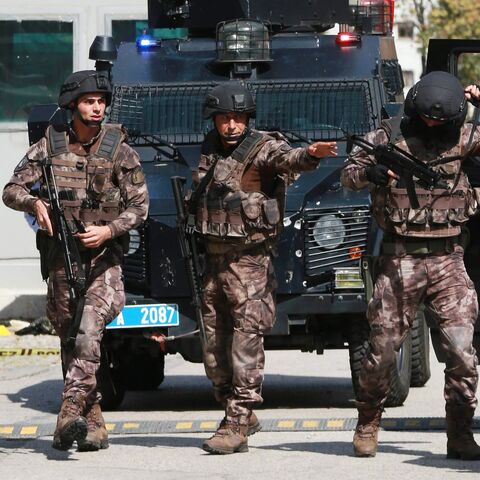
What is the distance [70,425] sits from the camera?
27.2ft

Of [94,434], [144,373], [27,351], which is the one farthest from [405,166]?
[27,351]

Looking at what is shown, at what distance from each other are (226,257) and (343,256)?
1.76 metres

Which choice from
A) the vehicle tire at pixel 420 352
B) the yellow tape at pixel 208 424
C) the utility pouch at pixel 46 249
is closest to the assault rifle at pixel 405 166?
the utility pouch at pixel 46 249

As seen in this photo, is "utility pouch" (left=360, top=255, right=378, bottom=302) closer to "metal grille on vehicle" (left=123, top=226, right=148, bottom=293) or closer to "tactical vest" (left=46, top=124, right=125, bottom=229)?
"tactical vest" (left=46, top=124, right=125, bottom=229)

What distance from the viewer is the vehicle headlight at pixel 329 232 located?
10484 millimetres

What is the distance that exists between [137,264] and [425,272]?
2.81m

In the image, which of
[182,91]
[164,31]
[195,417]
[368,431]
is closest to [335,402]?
[195,417]

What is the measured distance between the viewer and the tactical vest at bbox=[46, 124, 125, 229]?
8.82m

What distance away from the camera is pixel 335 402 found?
1150 centimetres

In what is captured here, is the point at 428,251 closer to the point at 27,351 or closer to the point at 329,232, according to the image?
the point at 329,232

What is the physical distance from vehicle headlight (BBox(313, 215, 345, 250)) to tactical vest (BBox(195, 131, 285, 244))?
1507mm

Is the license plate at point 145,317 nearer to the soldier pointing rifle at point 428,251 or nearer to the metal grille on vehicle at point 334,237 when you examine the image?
the metal grille on vehicle at point 334,237

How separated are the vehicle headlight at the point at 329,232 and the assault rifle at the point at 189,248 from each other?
1350 mm

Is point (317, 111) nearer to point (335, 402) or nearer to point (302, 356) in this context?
point (335, 402)
